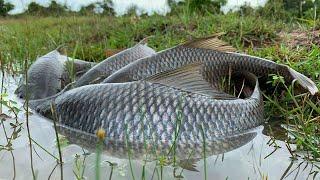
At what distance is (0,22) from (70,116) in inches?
309

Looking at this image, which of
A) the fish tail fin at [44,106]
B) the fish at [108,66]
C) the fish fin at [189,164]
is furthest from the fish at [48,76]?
the fish fin at [189,164]

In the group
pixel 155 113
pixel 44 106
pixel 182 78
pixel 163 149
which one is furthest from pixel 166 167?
pixel 44 106

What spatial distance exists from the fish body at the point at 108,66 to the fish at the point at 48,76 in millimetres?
186

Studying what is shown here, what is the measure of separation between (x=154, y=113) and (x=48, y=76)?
76.5 inches

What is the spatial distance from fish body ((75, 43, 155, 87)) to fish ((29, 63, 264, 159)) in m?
0.79

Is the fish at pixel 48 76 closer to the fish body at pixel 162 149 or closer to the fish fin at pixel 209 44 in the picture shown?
the fish fin at pixel 209 44

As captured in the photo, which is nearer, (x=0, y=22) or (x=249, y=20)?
(x=249, y=20)

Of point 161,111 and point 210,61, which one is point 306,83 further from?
point 161,111

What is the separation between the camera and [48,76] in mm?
4680

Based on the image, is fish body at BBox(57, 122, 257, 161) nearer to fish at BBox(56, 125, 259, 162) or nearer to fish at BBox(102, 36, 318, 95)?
fish at BBox(56, 125, 259, 162)

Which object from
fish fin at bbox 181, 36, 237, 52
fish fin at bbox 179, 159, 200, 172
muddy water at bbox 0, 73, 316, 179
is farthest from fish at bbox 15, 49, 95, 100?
fish fin at bbox 179, 159, 200, 172

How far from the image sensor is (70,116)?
335 centimetres

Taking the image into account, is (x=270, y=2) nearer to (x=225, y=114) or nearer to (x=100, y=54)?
(x=100, y=54)

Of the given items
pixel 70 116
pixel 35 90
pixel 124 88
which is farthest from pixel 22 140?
pixel 35 90
